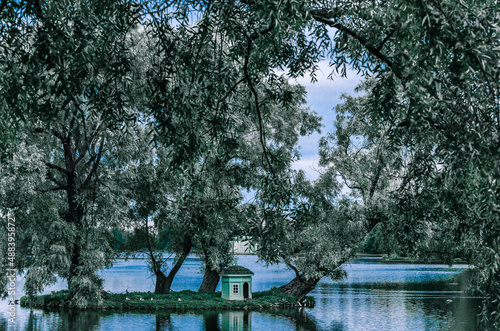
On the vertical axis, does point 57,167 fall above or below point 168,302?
above

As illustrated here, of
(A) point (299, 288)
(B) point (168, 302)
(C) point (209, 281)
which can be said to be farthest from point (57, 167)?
(A) point (299, 288)

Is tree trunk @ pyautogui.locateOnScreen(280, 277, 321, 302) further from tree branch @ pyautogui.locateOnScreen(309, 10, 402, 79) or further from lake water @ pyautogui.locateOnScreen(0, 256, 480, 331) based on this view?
tree branch @ pyautogui.locateOnScreen(309, 10, 402, 79)

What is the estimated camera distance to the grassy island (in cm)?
2134

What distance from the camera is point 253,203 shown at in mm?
6246

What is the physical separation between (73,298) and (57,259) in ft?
6.92

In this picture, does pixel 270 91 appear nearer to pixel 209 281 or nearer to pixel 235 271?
pixel 235 271

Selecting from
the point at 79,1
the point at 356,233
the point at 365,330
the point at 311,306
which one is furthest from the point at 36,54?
the point at 311,306

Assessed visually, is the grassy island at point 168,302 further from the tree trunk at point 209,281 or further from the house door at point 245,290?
the tree trunk at point 209,281

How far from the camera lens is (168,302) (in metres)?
21.8

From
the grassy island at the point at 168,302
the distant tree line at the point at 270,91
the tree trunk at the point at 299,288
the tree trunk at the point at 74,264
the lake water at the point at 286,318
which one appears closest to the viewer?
the distant tree line at the point at 270,91

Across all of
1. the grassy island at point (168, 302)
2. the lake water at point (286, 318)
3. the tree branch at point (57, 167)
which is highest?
the tree branch at point (57, 167)

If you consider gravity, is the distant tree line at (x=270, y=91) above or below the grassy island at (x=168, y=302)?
above

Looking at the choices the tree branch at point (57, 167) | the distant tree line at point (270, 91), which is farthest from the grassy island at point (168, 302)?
the distant tree line at point (270, 91)

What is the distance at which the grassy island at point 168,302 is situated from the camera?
70.0 ft
